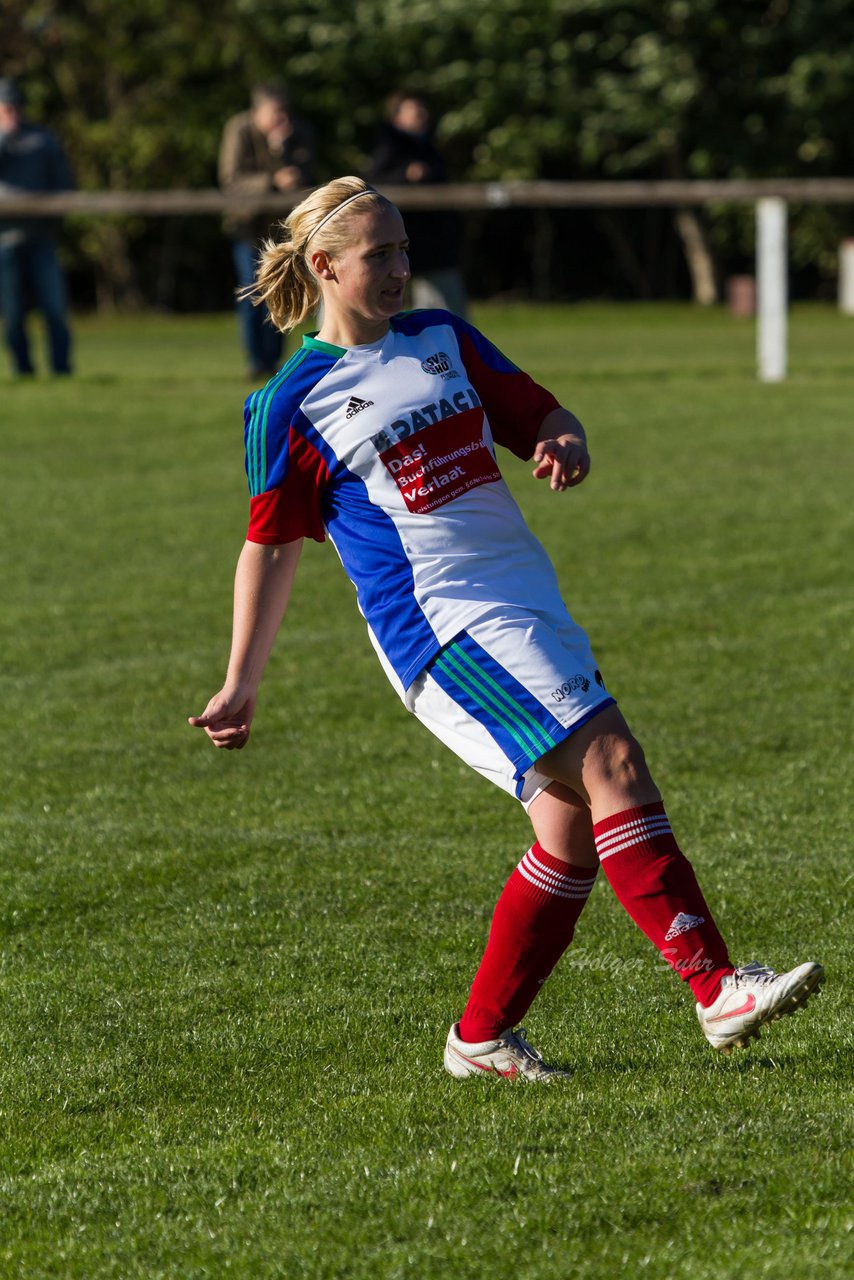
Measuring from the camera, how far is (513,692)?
12.4ft

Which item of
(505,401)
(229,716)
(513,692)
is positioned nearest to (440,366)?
(505,401)

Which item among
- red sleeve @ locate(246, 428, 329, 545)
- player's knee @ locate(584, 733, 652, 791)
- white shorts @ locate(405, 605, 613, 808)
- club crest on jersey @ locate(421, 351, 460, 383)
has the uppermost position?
club crest on jersey @ locate(421, 351, 460, 383)

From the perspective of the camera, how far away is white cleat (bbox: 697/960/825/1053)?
3594 mm

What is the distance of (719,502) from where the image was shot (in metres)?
11.0

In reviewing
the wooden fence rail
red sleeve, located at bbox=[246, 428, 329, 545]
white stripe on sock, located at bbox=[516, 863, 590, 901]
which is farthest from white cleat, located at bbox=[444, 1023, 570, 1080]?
the wooden fence rail

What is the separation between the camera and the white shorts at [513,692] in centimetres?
376

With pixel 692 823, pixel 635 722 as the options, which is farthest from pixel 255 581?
pixel 635 722

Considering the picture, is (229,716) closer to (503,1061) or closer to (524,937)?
(524,937)

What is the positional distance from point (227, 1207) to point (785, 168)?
105 feet

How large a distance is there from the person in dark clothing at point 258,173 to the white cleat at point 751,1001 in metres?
12.3

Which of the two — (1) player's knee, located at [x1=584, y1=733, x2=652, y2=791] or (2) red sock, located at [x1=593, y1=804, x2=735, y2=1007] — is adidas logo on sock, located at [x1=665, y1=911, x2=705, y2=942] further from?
(1) player's knee, located at [x1=584, y1=733, x2=652, y2=791]

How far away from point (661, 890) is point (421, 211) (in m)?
12.6

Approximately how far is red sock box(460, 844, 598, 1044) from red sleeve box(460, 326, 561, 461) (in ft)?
2.95

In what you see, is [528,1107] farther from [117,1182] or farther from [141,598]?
[141,598]
